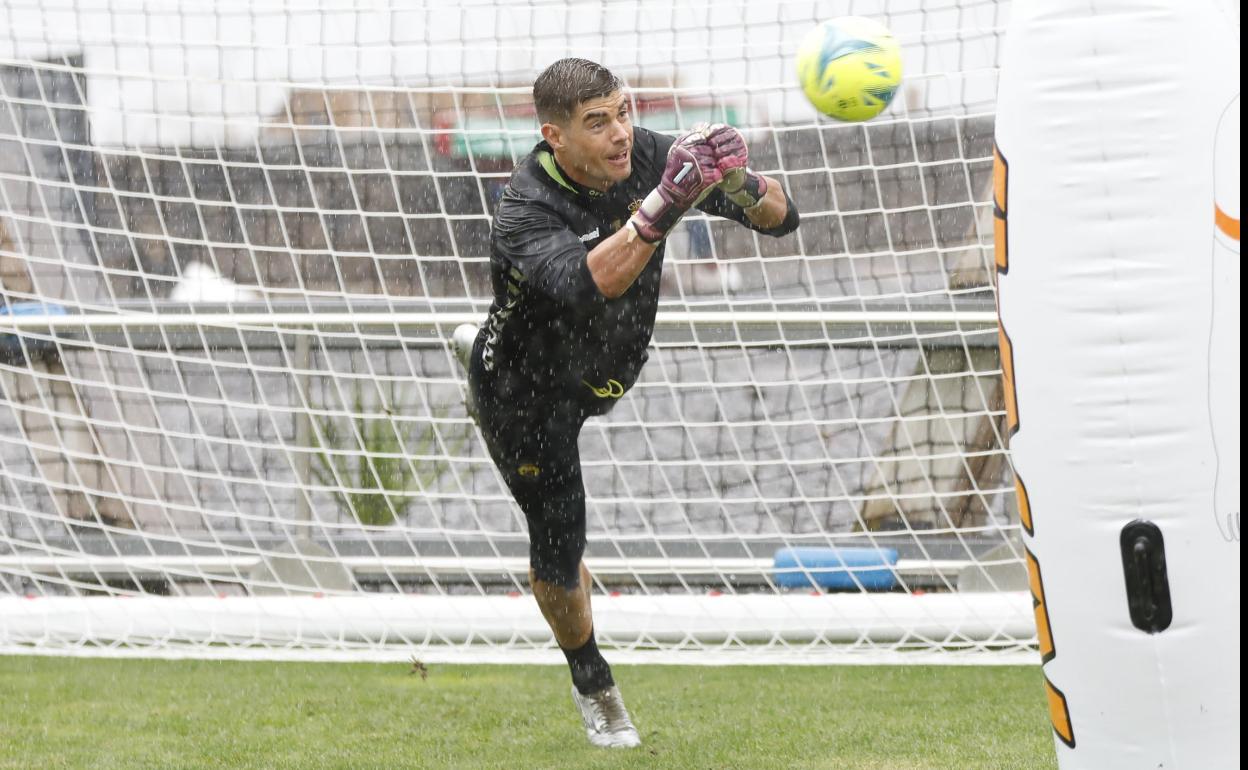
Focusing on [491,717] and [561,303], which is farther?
[491,717]

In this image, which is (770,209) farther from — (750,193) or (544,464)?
(544,464)

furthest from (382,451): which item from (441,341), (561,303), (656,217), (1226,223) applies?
(1226,223)

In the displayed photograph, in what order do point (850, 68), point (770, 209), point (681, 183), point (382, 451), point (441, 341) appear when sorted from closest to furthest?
point (681, 183), point (850, 68), point (770, 209), point (441, 341), point (382, 451)

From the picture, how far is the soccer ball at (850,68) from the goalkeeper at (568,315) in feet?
0.95

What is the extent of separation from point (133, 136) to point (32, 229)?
1.35 meters

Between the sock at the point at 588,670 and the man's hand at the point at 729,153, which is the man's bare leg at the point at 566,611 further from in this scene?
the man's hand at the point at 729,153

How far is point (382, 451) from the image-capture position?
6.25m

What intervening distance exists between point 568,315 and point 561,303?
0.66 ft

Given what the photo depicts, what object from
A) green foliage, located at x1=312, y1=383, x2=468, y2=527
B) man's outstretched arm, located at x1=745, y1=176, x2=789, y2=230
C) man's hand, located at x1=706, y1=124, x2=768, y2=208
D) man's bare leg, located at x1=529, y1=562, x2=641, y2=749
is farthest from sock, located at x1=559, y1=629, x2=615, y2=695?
green foliage, located at x1=312, y1=383, x2=468, y2=527

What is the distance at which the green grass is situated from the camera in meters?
3.46

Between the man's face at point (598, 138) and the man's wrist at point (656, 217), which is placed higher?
the man's face at point (598, 138)

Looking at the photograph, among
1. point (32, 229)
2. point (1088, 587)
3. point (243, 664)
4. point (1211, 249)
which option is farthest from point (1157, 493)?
point (32, 229)

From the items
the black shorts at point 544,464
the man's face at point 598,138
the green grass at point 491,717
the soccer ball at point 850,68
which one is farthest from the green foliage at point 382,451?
the soccer ball at point 850,68

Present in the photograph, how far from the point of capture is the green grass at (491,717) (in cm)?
346
